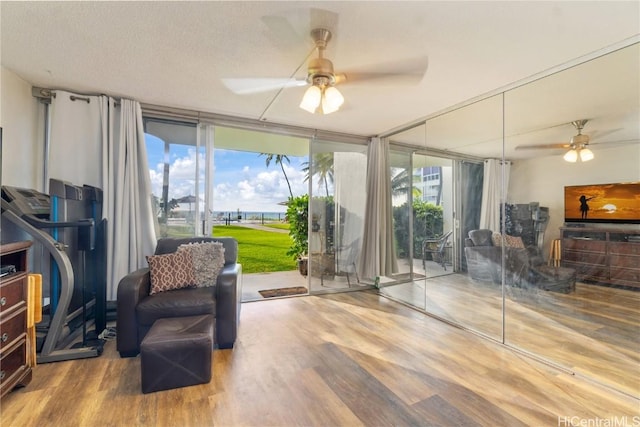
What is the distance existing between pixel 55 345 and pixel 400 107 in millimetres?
3831

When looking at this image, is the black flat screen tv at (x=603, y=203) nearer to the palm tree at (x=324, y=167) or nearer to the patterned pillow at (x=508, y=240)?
the patterned pillow at (x=508, y=240)

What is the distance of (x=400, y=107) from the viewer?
3.21 metres

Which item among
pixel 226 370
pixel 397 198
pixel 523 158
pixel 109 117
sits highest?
pixel 109 117

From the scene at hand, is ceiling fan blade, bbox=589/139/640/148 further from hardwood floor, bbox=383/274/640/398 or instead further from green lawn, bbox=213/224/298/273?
green lawn, bbox=213/224/298/273

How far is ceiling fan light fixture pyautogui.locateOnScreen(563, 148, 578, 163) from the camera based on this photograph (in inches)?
89.5

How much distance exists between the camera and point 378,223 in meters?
4.31

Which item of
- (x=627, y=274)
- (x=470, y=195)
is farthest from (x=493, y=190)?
(x=627, y=274)

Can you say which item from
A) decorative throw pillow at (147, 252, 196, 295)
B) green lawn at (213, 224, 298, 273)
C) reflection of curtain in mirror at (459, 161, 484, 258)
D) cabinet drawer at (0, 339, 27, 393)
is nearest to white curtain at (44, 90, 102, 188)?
decorative throw pillow at (147, 252, 196, 295)

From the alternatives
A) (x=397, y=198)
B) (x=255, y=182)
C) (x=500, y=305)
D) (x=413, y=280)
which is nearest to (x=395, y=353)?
(x=500, y=305)

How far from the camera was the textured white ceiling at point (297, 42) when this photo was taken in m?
1.67

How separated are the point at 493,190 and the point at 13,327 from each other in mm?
3827

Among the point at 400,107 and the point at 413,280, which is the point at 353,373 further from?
the point at 400,107

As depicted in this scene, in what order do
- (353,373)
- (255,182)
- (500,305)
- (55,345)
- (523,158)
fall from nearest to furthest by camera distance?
1. (353,373)
2. (55,345)
3. (523,158)
4. (500,305)
5. (255,182)

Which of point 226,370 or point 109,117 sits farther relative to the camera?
point 109,117
